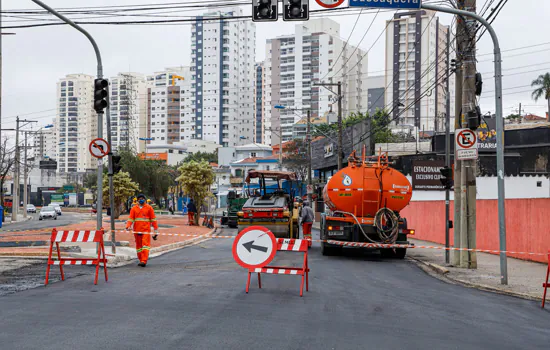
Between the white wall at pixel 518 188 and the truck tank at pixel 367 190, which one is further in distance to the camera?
the white wall at pixel 518 188

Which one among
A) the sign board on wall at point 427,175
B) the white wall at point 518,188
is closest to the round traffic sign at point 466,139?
the white wall at point 518,188

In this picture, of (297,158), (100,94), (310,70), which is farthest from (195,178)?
(310,70)

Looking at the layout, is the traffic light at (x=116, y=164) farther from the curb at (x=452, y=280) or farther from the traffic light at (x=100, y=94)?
the curb at (x=452, y=280)

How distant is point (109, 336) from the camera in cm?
691

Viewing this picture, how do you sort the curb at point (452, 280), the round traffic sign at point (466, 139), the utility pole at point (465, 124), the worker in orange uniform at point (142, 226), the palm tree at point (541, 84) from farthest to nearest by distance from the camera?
the palm tree at point (541, 84) → the utility pole at point (465, 124) → the round traffic sign at point (466, 139) → the worker in orange uniform at point (142, 226) → the curb at point (452, 280)

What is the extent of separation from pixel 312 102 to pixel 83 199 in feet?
176

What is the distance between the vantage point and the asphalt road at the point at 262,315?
691 centimetres

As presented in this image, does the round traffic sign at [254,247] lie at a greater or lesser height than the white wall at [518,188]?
lesser

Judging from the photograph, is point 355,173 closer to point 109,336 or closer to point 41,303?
point 41,303

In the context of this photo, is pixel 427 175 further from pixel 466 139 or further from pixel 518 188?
pixel 466 139

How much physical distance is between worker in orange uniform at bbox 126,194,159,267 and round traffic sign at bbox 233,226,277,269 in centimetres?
449

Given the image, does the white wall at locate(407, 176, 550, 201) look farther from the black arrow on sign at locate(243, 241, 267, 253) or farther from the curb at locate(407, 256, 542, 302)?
the black arrow on sign at locate(243, 241, 267, 253)

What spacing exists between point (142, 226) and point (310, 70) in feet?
392

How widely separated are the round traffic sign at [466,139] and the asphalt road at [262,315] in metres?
3.96
